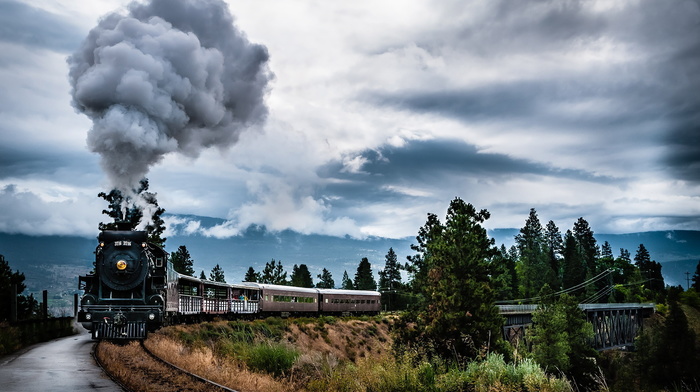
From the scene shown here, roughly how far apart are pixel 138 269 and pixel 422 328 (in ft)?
99.8

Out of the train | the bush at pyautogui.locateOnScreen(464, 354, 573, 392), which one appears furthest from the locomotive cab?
the bush at pyautogui.locateOnScreen(464, 354, 573, 392)

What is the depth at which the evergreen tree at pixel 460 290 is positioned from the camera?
45812 mm

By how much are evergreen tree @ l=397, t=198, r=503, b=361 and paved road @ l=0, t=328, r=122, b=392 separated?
2636cm

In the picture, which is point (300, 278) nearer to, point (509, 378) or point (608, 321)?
point (608, 321)

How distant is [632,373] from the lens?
75.5 m

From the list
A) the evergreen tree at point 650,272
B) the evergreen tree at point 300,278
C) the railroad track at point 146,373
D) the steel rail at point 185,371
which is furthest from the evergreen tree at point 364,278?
the railroad track at point 146,373

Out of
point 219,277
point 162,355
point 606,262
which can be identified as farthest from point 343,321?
point 606,262

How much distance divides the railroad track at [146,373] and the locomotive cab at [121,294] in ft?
5.38

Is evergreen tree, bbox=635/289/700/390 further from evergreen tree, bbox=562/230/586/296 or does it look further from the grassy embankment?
the grassy embankment

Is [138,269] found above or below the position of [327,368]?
above

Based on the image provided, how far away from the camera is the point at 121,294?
25.2 metres

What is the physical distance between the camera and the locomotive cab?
2473 cm

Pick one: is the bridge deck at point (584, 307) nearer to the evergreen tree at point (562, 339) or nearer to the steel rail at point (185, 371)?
the evergreen tree at point (562, 339)

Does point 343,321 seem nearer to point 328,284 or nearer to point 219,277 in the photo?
point 219,277
